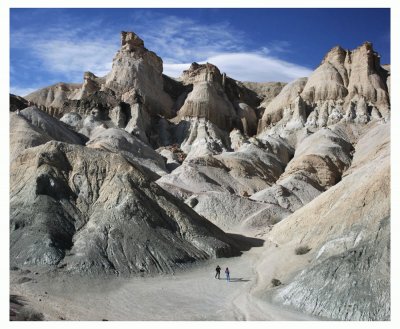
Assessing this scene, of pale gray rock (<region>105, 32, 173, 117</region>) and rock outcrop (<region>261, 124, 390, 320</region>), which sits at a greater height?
pale gray rock (<region>105, 32, 173, 117</region>)

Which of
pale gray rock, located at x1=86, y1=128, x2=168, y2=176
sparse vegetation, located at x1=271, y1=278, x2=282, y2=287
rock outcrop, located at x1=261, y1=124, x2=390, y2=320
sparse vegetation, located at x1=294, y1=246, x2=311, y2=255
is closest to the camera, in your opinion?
rock outcrop, located at x1=261, y1=124, x2=390, y2=320

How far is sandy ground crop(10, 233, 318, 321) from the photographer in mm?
22859

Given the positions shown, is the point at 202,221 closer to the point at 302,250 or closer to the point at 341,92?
the point at 302,250

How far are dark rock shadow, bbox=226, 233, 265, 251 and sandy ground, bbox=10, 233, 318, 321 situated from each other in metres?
8.68

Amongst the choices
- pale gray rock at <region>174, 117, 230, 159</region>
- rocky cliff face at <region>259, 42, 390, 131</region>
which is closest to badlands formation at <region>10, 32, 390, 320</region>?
pale gray rock at <region>174, 117, 230, 159</region>

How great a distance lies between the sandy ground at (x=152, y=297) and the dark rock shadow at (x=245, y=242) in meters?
8.68

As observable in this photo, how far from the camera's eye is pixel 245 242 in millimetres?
43938

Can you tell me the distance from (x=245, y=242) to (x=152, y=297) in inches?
727

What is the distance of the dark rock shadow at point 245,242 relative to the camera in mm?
41659

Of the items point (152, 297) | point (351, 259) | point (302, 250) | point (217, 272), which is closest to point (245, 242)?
point (302, 250)

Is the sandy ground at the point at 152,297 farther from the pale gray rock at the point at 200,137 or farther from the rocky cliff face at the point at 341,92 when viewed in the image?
the rocky cliff face at the point at 341,92

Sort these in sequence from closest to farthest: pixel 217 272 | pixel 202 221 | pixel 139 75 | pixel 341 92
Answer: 1. pixel 217 272
2. pixel 202 221
3. pixel 341 92
4. pixel 139 75

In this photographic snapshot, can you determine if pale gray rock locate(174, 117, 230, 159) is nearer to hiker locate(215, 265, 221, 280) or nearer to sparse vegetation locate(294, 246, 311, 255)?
sparse vegetation locate(294, 246, 311, 255)

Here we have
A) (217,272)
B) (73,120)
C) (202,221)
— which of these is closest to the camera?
(217,272)
